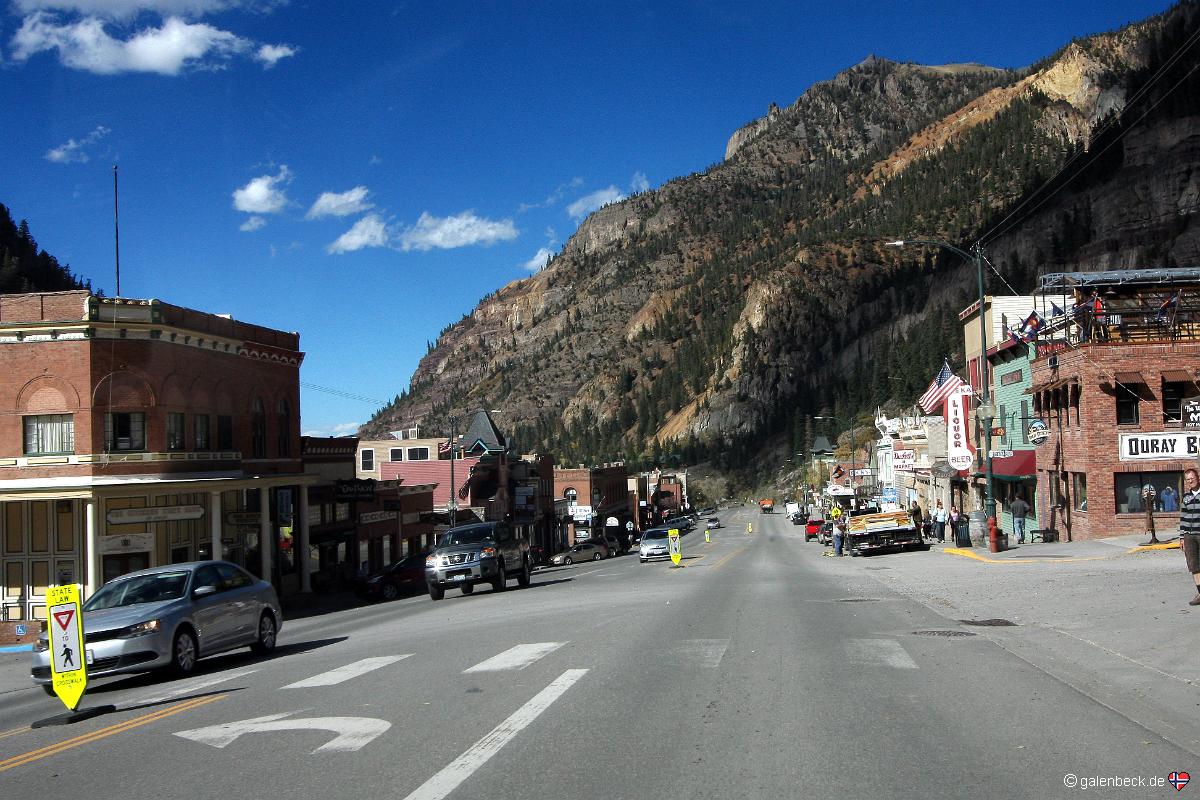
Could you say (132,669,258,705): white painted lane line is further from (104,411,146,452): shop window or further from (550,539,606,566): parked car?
(550,539,606,566): parked car

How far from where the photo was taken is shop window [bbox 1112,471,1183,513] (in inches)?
1230

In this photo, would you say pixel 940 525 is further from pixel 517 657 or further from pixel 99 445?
pixel 517 657

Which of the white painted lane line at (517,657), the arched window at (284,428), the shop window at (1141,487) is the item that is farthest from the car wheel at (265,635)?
the shop window at (1141,487)

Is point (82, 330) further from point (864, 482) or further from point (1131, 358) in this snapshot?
point (864, 482)

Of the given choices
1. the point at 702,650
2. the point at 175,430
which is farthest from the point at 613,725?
the point at 175,430

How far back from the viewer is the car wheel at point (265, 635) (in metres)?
16.2

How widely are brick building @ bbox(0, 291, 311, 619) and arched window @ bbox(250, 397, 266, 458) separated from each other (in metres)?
3.14

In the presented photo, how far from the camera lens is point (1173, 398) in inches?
1238

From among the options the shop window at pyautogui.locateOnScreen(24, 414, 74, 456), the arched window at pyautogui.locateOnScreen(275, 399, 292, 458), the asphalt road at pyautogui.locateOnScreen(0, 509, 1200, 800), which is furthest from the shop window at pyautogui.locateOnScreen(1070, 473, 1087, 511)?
the shop window at pyautogui.locateOnScreen(24, 414, 74, 456)

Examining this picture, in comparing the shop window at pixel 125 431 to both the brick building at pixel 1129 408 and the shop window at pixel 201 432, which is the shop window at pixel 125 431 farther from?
the brick building at pixel 1129 408

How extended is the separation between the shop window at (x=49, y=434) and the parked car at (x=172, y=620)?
1584 centimetres

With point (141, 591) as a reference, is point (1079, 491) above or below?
below

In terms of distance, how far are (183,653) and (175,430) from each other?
19.2 m

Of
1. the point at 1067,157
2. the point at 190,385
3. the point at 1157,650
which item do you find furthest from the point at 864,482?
the point at 1067,157
